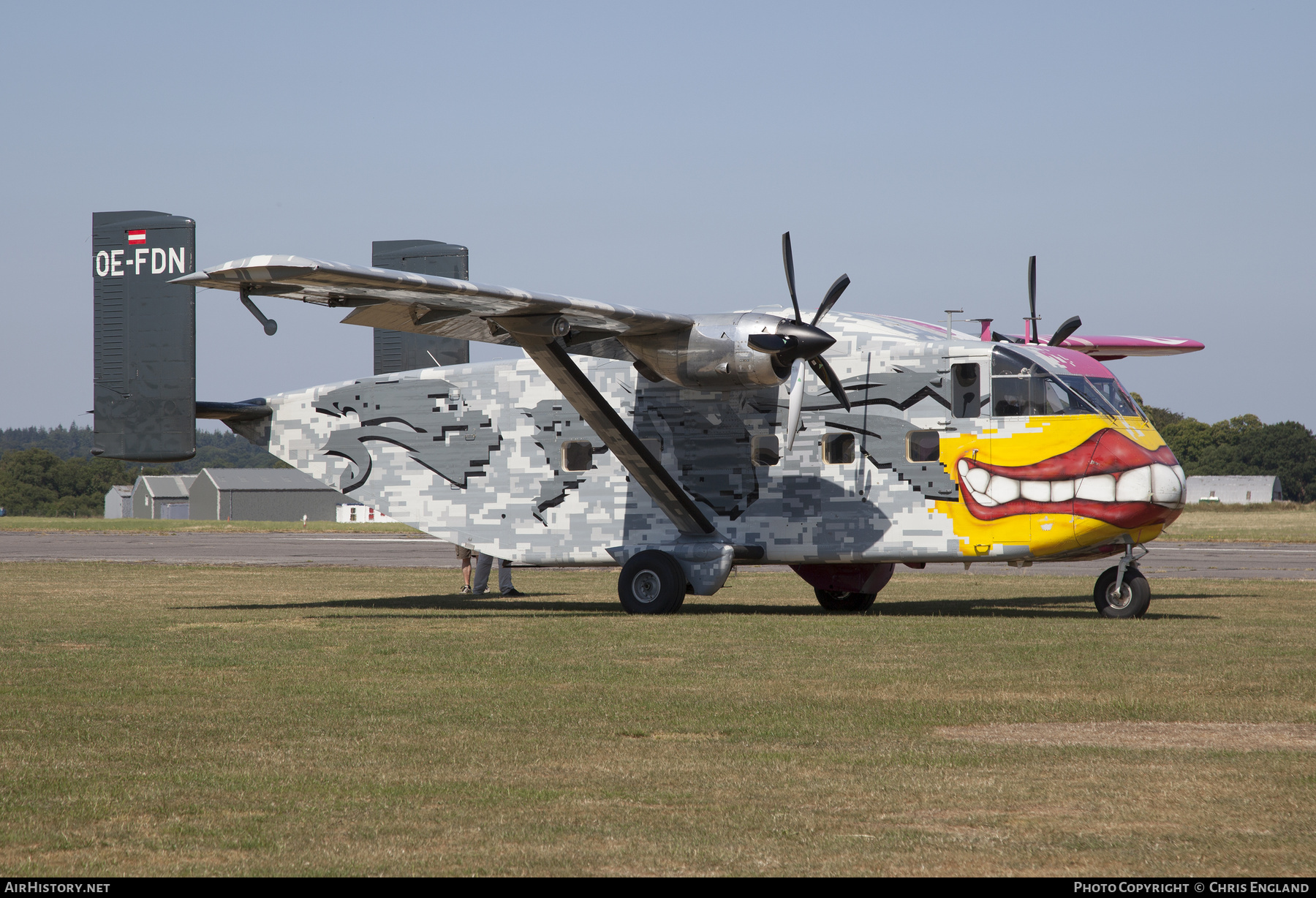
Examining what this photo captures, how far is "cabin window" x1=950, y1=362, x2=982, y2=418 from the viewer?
19.2 metres

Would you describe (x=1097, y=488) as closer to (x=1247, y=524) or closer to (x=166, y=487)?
(x=1247, y=524)

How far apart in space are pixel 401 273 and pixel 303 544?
38.0m

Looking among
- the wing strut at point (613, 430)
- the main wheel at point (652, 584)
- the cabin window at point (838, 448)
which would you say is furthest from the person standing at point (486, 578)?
the cabin window at point (838, 448)

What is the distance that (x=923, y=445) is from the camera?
19578mm

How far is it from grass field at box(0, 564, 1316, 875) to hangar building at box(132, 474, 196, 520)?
115 metres

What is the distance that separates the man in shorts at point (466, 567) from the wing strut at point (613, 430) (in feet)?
19.9

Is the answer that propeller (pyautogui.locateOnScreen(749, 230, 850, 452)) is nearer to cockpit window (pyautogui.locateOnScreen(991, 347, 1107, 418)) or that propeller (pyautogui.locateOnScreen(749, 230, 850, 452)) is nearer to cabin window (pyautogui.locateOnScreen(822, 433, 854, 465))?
cabin window (pyautogui.locateOnScreen(822, 433, 854, 465))

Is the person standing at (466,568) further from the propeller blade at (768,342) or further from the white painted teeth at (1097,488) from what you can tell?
the white painted teeth at (1097,488)

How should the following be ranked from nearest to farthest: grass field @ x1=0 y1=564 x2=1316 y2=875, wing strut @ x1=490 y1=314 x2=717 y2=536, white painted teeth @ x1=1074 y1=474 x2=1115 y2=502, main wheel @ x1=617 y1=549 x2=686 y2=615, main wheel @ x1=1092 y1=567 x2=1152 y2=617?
grass field @ x1=0 y1=564 x2=1316 y2=875 → white painted teeth @ x1=1074 y1=474 x2=1115 y2=502 → main wheel @ x1=1092 y1=567 x2=1152 y2=617 → wing strut @ x1=490 y1=314 x2=717 y2=536 → main wheel @ x1=617 y1=549 x2=686 y2=615

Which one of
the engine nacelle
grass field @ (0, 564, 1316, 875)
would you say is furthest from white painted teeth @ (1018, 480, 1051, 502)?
the engine nacelle

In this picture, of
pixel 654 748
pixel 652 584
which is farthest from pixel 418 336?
pixel 654 748

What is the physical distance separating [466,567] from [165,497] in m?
110
